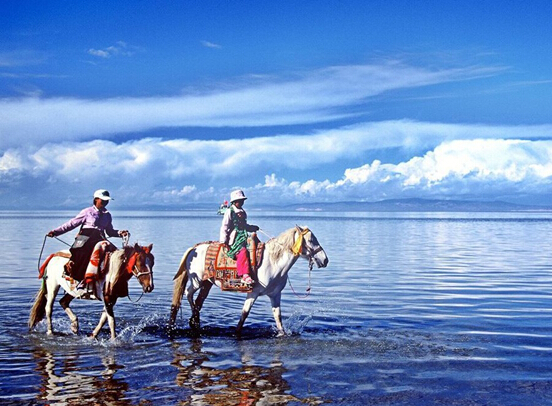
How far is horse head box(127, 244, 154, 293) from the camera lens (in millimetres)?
11508

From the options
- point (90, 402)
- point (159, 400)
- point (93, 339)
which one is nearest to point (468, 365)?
point (159, 400)

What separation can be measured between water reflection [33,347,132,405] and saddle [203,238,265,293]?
10.2ft

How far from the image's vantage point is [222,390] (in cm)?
888

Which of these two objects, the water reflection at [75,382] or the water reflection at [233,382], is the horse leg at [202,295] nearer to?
the water reflection at [233,382]

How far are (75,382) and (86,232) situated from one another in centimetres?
397

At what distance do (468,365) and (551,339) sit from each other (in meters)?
2.92

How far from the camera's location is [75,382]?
365 inches

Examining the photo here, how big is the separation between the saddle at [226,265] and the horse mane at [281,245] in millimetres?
224

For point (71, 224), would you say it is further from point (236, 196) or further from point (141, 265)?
point (236, 196)

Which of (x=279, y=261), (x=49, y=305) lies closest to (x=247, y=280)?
(x=279, y=261)

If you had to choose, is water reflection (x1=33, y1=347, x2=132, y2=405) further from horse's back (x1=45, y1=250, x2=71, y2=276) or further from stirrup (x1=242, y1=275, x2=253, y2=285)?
stirrup (x1=242, y1=275, x2=253, y2=285)

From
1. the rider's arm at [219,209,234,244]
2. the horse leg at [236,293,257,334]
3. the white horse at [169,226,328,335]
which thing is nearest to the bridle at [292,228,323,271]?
the white horse at [169,226,328,335]

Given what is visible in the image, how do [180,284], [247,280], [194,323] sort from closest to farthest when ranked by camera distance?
[247,280] → [194,323] → [180,284]

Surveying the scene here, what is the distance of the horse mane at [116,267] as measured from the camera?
11.9 meters
